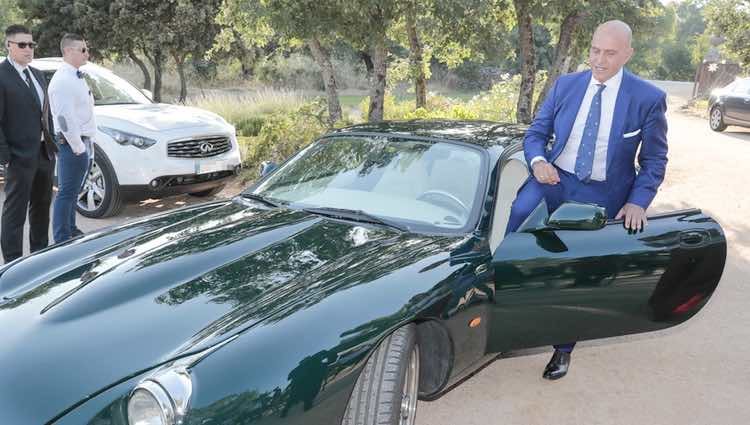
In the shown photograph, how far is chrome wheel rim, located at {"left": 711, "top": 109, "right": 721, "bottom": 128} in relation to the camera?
16.1m

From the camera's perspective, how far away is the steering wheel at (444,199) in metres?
3.42

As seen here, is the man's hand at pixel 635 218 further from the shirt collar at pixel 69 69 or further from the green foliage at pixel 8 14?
the green foliage at pixel 8 14

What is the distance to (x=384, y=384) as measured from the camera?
2578mm

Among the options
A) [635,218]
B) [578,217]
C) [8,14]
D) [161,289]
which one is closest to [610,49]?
[635,218]

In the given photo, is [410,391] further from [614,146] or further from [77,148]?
[77,148]

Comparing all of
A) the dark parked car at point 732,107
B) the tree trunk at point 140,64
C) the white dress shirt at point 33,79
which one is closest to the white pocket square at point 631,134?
the white dress shirt at point 33,79

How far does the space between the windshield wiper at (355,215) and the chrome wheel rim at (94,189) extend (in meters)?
4.55

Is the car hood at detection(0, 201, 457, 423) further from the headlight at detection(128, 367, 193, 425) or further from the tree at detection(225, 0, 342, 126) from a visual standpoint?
the tree at detection(225, 0, 342, 126)

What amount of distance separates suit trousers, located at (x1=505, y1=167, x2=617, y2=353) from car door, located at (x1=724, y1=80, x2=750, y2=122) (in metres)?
13.7

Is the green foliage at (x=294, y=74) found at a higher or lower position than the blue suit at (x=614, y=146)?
lower

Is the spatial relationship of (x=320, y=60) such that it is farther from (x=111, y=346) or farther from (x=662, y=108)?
(x=111, y=346)

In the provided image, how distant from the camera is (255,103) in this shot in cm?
1631

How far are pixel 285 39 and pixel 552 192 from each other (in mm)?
7178

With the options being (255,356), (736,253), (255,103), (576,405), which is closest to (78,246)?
(255,356)
